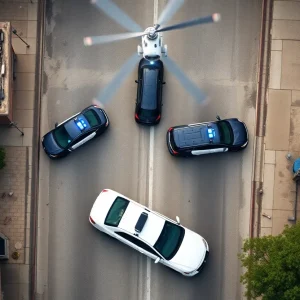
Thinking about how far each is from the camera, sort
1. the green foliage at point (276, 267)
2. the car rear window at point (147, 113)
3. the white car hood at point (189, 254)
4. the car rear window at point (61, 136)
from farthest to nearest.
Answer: the car rear window at point (147, 113) → the car rear window at point (61, 136) → the white car hood at point (189, 254) → the green foliage at point (276, 267)

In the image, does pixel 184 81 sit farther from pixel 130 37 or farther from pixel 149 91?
pixel 130 37

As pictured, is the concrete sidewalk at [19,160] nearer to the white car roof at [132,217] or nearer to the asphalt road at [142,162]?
the asphalt road at [142,162]

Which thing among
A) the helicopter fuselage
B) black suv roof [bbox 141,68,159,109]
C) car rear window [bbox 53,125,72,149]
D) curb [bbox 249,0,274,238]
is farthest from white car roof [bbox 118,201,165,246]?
the helicopter fuselage

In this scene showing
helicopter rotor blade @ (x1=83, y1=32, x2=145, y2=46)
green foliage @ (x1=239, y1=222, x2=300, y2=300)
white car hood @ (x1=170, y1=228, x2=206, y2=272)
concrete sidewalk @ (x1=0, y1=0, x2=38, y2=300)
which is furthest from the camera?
helicopter rotor blade @ (x1=83, y1=32, x2=145, y2=46)

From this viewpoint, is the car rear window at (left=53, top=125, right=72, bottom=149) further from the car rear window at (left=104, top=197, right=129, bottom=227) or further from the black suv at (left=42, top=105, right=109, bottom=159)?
the car rear window at (left=104, top=197, right=129, bottom=227)

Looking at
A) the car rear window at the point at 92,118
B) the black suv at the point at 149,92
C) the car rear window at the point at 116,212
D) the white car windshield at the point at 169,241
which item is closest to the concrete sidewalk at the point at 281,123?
the white car windshield at the point at 169,241

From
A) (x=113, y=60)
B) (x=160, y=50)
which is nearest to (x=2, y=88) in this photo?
(x=113, y=60)
